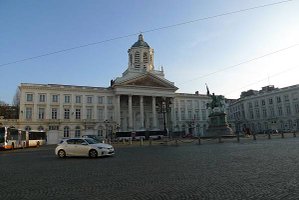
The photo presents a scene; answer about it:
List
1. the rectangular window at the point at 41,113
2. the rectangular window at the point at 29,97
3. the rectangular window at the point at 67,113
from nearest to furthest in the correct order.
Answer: the rectangular window at the point at 29,97
the rectangular window at the point at 41,113
the rectangular window at the point at 67,113

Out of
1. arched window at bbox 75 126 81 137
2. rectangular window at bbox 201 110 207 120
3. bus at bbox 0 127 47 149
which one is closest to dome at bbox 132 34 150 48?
rectangular window at bbox 201 110 207 120

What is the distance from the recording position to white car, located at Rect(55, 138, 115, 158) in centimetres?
1780

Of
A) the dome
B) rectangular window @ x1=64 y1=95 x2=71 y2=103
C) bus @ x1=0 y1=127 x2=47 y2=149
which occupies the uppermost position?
the dome

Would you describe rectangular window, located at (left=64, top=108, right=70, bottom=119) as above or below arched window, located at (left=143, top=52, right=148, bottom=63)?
below

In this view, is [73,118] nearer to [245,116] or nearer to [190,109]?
[190,109]

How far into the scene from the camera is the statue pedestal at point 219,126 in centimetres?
4262

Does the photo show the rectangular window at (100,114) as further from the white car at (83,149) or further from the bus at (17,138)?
the white car at (83,149)

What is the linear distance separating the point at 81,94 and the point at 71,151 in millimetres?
56042

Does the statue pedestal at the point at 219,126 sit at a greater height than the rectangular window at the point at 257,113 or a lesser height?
lesser

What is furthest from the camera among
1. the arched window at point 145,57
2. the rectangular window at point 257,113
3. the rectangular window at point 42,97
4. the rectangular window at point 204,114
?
the rectangular window at point 204,114

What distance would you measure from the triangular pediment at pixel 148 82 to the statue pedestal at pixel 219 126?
33994 mm

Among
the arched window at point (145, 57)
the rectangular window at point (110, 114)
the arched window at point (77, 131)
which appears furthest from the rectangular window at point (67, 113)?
the arched window at point (145, 57)

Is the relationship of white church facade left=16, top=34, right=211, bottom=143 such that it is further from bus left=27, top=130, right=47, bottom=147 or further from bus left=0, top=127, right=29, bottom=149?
bus left=0, top=127, right=29, bottom=149

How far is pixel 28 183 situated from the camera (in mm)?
8203
